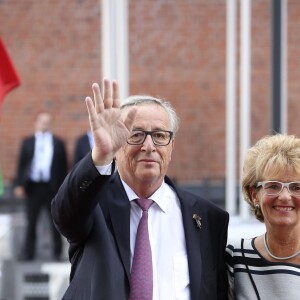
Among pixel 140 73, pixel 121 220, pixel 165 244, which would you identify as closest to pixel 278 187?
pixel 165 244

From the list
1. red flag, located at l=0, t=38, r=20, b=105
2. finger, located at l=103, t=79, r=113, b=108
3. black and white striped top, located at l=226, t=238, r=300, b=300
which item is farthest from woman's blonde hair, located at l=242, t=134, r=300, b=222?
red flag, located at l=0, t=38, r=20, b=105

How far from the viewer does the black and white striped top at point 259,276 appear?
2729mm

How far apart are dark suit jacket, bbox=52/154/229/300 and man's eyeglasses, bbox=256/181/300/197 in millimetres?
314

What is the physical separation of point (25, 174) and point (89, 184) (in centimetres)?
630

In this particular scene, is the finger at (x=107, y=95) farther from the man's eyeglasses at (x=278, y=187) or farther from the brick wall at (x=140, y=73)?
the brick wall at (x=140, y=73)

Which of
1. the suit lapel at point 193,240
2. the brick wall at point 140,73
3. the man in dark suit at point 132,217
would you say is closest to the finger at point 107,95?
the man in dark suit at point 132,217

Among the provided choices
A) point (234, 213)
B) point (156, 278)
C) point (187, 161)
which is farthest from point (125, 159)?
point (187, 161)

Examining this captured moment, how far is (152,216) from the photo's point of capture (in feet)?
9.55

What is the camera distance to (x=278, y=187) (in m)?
2.75

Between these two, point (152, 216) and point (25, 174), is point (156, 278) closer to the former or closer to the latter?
point (152, 216)

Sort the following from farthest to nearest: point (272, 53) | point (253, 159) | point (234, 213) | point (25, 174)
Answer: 1. point (25, 174)
2. point (234, 213)
3. point (272, 53)
4. point (253, 159)

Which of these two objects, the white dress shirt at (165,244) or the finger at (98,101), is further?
the white dress shirt at (165,244)

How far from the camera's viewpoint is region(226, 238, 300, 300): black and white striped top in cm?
273

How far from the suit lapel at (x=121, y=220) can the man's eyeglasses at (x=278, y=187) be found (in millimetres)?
495
